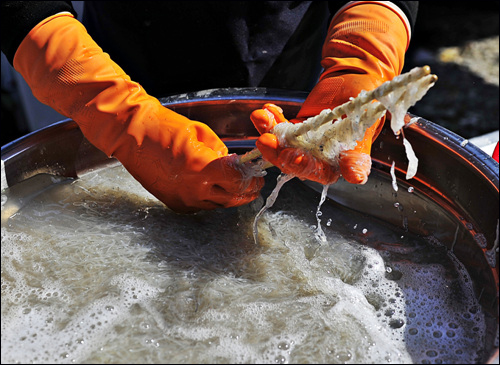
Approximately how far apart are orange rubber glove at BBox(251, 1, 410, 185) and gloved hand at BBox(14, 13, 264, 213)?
17cm

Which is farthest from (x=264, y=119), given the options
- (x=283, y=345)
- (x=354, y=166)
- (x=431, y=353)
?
(x=431, y=353)

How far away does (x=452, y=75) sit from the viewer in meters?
3.60

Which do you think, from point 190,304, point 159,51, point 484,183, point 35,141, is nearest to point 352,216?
point 484,183

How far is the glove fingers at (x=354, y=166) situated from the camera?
990 millimetres

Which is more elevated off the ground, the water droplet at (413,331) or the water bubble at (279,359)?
the water bubble at (279,359)

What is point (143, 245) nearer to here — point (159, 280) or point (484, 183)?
point (159, 280)

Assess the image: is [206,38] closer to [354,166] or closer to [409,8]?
[409,8]

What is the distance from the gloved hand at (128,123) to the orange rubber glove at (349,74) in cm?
17

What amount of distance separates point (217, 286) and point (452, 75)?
9.89 feet

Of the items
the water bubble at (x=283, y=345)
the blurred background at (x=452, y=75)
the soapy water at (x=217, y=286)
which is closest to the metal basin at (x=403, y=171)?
the soapy water at (x=217, y=286)

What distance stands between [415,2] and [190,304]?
982 millimetres

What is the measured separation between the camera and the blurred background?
259 centimetres

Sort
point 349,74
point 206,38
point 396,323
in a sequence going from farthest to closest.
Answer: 1. point 206,38
2. point 349,74
3. point 396,323

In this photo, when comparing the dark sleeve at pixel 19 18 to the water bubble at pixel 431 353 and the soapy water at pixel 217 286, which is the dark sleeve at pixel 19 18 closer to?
the soapy water at pixel 217 286
